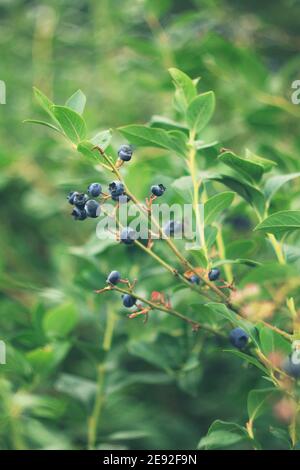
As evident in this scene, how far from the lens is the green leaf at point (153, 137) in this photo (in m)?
1.07

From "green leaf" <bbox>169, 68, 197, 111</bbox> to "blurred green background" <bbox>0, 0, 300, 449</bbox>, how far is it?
0.59 feet

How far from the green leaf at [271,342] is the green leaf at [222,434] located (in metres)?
0.17

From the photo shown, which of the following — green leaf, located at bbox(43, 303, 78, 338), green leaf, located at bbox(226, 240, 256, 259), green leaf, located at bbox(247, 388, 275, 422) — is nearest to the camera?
green leaf, located at bbox(247, 388, 275, 422)

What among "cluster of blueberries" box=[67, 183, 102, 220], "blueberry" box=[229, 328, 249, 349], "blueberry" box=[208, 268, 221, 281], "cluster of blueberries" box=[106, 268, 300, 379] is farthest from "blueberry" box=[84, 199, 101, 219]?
"blueberry" box=[229, 328, 249, 349]

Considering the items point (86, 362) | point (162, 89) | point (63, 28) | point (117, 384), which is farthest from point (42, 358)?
point (63, 28)

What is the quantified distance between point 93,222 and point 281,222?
1.18 meters

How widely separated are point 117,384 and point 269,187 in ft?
2.20

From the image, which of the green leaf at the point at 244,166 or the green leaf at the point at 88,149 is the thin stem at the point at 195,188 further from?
the green leaf at the point at 88,149

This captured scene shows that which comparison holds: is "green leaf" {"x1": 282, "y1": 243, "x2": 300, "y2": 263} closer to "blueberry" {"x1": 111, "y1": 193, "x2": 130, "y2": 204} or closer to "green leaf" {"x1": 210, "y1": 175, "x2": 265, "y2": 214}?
"green leaf" {"x1": 210, "y1": 175, "x2": 265, "y2": 214}

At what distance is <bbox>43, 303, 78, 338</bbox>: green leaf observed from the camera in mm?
1401

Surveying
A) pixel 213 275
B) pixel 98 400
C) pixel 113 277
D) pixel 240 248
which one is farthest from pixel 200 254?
pixel 98 400

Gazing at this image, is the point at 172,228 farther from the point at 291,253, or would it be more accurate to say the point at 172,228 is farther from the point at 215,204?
the point at 291,253
